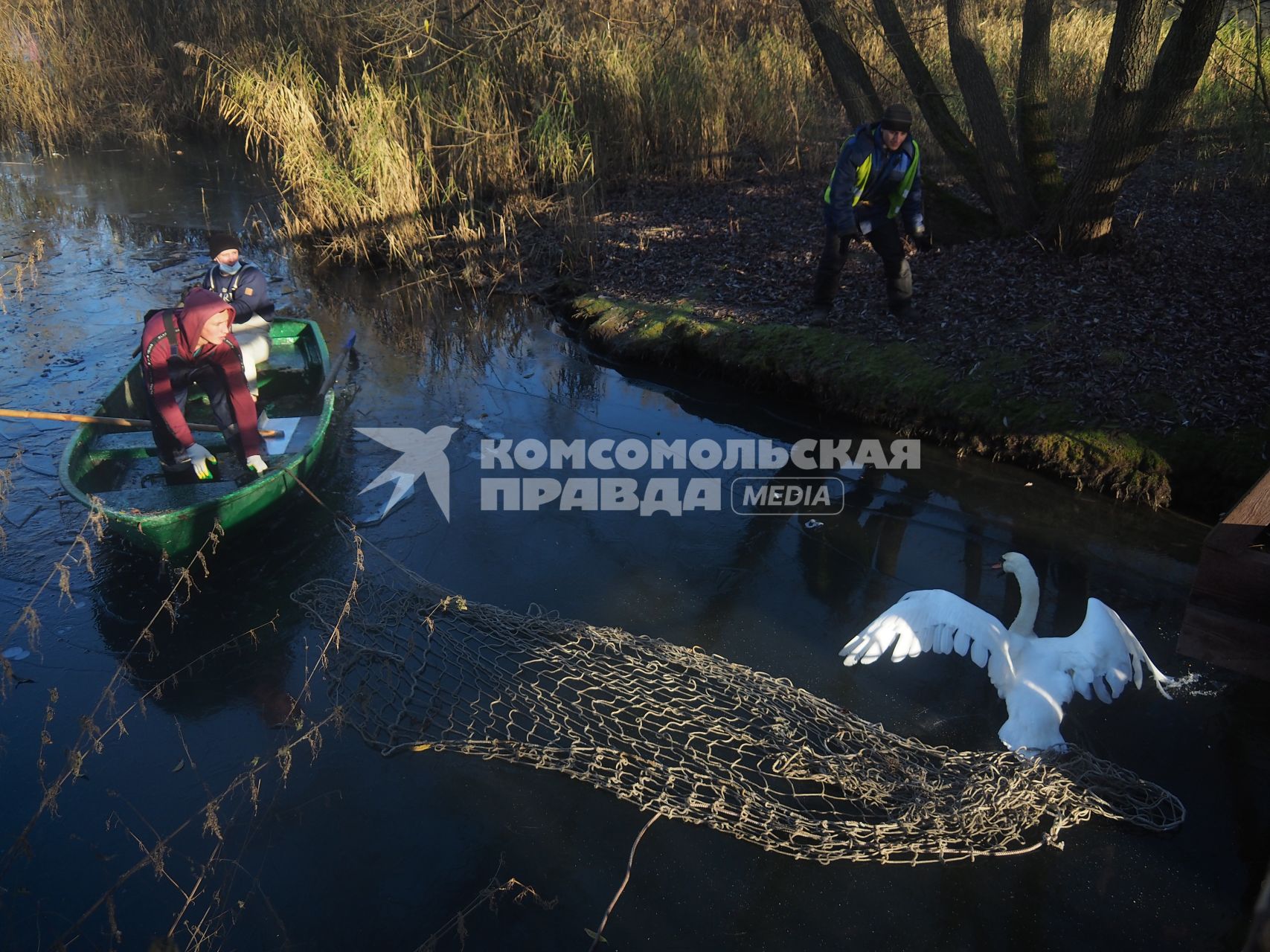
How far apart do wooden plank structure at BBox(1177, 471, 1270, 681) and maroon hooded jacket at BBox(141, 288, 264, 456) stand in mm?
5551

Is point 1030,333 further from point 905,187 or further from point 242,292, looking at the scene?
point 242,292

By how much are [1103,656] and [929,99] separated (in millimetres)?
6985

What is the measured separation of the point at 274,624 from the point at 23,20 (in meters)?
16.2

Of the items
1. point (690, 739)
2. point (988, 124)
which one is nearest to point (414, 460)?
point (690, 739)

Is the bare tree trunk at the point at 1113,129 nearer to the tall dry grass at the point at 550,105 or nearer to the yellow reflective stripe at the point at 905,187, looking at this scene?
the yellow reflective stripe at the point at 905,187

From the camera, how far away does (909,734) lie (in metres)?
4.70

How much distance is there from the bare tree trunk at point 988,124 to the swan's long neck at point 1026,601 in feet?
17.5

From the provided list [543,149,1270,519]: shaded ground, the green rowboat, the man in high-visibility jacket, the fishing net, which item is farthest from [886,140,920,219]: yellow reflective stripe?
the green rowboat

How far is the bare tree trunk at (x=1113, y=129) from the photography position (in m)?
7.55

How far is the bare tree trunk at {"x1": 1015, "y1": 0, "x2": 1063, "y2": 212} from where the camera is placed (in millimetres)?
8719

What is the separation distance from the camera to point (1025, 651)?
460cm

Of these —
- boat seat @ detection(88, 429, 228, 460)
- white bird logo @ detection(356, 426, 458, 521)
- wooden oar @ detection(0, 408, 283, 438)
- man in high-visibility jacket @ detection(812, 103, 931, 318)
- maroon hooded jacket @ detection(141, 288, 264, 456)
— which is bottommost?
white bird logo @ detection(356, 426, 458, 521)

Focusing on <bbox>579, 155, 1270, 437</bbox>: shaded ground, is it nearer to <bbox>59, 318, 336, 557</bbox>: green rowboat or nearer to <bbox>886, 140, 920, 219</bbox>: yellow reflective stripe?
<bbox>886, 140, 920, 219</bbox>: yellow reflective stripe

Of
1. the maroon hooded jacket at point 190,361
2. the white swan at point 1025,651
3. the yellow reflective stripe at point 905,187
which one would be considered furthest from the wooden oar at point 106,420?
the yellow reflective stripe at point 905,187
